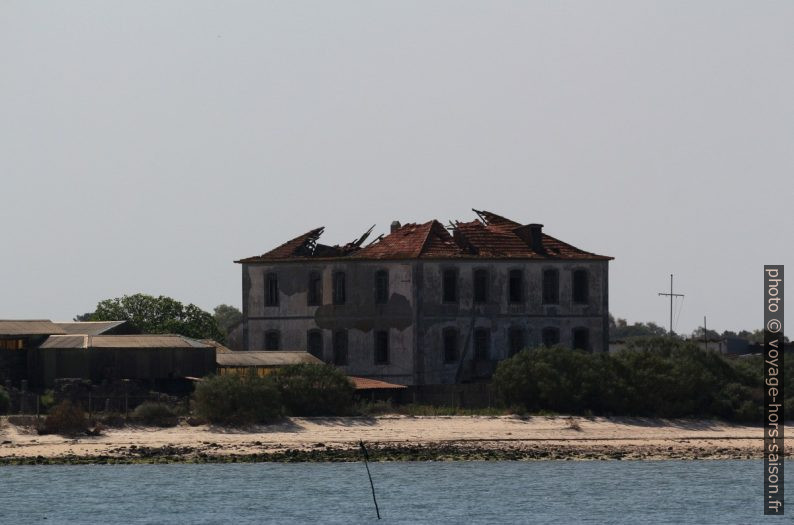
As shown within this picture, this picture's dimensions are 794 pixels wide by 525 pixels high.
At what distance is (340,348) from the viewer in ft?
270

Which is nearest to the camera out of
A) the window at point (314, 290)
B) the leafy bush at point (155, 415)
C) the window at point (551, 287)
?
the leafy bush at point (155, 415)

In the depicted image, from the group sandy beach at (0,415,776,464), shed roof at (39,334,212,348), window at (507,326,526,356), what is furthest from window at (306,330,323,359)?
sandy beach at (0,415,776,464)

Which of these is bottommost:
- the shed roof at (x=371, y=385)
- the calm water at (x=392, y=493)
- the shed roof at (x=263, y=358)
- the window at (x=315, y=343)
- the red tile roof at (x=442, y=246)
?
the calm water at (x=392, y=493)

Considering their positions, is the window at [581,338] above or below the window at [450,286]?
below

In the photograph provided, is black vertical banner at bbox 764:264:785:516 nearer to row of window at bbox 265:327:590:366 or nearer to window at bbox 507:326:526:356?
row of window at bbox 265:327:590:366

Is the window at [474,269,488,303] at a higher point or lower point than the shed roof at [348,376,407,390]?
higher

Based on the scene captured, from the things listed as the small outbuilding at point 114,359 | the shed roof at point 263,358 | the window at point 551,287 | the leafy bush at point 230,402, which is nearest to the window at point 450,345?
the window at point 551,287

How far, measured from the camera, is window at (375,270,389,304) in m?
81.6

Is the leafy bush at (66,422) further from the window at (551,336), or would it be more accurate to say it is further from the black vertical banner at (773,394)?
the window at (551,336)

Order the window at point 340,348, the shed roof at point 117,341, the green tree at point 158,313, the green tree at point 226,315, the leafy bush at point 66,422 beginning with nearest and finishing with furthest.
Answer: the leafy bush at point 66,422
the shed roof at point 117,341
the window at point 340,348
the green tree at point 158,313
the green tree at point 226,315

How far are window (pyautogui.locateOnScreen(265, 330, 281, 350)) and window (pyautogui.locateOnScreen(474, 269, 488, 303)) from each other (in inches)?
358

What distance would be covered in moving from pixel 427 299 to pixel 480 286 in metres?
2.67

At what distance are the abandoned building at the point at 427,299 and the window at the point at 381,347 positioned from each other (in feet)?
0.14

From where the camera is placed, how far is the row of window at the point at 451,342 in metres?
81.5
